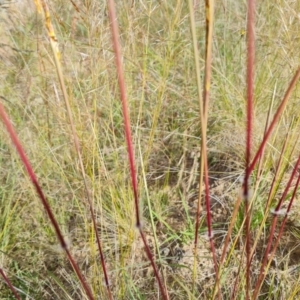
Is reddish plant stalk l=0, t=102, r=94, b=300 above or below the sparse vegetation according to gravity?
above

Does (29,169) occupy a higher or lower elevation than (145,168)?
higher

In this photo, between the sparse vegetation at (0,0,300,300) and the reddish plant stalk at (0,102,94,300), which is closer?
the reddish plant stalk at (0,102,94,300)

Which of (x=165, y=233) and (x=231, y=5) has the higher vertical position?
(x=231, y=5)

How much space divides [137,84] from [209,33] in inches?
42.6

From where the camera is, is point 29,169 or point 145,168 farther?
point 145,168

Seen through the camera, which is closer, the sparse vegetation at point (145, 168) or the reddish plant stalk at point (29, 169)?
the reddish plant stalk at point (29, 169)

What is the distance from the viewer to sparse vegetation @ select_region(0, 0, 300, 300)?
1.07 m

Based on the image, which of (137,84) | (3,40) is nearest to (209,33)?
(137,84)

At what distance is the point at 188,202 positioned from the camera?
1.31m

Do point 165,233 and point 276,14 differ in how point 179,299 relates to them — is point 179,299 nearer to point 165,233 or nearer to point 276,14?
point 165,233

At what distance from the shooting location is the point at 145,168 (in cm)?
130

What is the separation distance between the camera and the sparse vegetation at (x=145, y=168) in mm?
1066

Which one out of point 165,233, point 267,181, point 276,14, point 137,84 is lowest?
point 165,233

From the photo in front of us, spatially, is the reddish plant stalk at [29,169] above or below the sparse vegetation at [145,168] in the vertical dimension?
above
